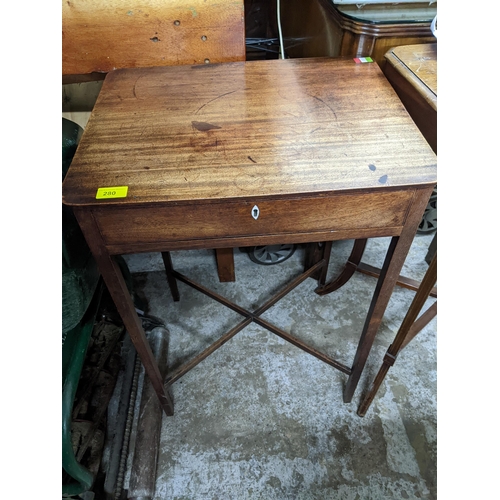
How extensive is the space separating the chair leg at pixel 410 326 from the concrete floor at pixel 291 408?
82mm

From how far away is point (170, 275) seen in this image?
145 centimetres

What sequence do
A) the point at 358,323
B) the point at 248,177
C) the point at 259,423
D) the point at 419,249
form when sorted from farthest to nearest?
the point at 419,249, the point at 358,323, the point at 259,423, the point at 248,177

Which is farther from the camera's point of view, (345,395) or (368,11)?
(345,395)

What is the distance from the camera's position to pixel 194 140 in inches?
28.6

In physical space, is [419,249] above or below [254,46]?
below

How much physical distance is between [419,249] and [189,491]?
52.8 inches

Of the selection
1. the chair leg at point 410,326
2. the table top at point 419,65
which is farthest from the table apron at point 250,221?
the table top at point 419,65

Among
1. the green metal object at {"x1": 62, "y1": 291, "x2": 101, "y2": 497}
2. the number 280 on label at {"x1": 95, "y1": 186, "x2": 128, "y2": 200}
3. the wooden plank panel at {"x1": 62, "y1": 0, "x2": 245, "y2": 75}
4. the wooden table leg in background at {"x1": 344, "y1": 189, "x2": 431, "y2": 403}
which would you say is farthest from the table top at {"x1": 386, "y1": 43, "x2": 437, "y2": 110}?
the green metal object at {"x1": 62, "y1": 291, "x2": 101, "y2": 497}

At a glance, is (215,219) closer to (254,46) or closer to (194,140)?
(194,140)

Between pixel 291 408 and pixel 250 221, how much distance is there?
798 mm

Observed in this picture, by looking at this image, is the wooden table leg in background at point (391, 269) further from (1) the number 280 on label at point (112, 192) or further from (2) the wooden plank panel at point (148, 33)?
(2) the wooden plank panel at point (148, 33)

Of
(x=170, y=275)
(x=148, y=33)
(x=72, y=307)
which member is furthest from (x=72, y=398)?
(x=148, y=33)

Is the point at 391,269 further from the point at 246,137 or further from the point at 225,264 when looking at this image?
the point at 225,264

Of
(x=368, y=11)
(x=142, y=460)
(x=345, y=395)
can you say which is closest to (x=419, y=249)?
(x=345, y=395)
